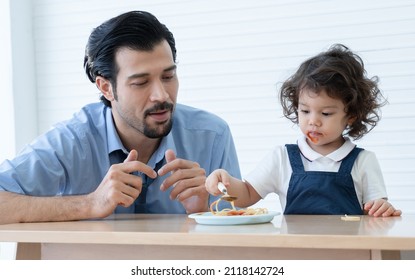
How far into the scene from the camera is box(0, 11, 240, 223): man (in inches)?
91.3

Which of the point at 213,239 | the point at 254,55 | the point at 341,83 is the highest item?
the point at 254,55

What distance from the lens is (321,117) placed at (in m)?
2.26

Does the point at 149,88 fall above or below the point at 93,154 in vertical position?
above

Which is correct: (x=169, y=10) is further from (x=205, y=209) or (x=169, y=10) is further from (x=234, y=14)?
(x=205, y=209)

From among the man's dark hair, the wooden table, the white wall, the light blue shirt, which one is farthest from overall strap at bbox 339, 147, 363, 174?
the white wall

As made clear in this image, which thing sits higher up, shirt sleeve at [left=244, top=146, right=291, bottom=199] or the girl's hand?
shirt sleeve at [left=244, top=146, right=291, bottom=199]

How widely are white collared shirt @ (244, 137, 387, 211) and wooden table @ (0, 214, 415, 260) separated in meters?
0.31

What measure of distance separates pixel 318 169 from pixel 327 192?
0.30ft

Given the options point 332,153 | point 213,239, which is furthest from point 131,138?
point 213,239

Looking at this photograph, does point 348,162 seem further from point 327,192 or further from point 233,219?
point 233,219

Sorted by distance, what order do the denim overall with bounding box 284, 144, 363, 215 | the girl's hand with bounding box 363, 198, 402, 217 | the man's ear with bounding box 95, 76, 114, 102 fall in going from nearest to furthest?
1. the girl's hand with bounding box 363, 198, 402, 217
2. the denim overall with bounding box 284, 144, 363, 215
3. the man's ear with bounding box 95, 76, 114, 102

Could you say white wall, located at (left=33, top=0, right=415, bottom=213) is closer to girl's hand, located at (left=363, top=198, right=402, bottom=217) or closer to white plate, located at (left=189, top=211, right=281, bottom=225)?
girl's hand, located at (left=363, top=198, right=402, bottom=217)

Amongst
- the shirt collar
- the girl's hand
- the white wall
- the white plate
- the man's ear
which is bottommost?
the white plate
